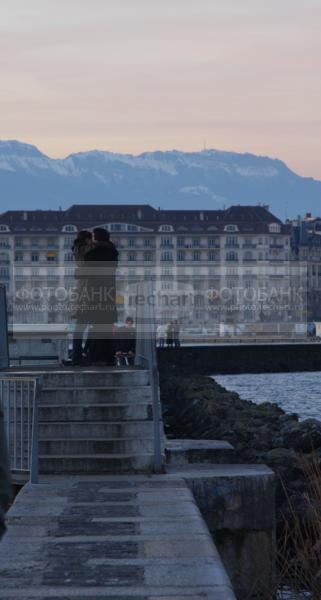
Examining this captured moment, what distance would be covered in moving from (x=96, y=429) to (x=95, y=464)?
1.77 ft

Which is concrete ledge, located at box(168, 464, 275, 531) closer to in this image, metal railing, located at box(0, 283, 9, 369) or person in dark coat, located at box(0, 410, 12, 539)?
metal railing, located at box(0, 283, 9, 369)

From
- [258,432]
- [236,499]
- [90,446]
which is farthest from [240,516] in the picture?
[258,432]

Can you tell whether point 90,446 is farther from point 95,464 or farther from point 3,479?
point 3,479

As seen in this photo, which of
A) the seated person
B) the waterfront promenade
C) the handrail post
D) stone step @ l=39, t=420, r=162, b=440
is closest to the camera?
the waterfront promenade

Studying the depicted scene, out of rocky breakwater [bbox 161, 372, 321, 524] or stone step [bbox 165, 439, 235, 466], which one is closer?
stone step [bbox 165, 439, 235, 466]

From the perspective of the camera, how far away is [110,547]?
298 inches

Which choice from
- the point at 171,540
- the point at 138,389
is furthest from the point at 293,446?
the point at 171,540

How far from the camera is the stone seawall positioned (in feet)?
219

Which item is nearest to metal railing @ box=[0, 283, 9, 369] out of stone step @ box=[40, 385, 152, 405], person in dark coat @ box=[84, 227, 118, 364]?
person in dark coat @ box=[84, 227, 118, 364]

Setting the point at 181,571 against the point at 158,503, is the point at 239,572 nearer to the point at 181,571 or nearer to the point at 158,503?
the point at 158,503

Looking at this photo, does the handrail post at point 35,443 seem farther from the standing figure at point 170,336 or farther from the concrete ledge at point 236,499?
the standing figure at point 170,336

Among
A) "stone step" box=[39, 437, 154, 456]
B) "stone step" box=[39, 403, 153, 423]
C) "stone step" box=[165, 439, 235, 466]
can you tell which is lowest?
"stone step" box=[165, 439, 235, 466]

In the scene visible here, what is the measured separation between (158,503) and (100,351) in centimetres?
530

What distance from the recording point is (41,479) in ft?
35.1
